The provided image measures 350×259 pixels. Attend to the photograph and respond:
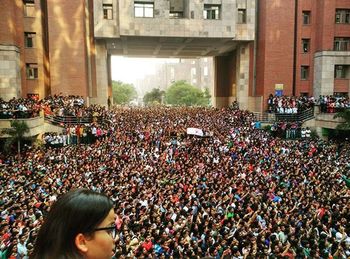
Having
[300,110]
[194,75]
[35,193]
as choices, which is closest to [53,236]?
[35,193]

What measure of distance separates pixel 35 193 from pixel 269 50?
33.3 meters

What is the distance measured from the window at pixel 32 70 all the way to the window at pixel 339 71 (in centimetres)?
3431

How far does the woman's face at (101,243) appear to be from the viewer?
1.67m

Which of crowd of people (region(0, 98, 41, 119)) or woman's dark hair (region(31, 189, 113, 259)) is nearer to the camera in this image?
woman's dark hair (region(31, 189, 113, 259))

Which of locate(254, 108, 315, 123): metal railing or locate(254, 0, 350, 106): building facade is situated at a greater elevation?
locate(254, 0, 350, 106): building facade

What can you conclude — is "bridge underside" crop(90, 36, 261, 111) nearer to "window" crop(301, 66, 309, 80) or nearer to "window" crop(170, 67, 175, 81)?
"window" crop(301, 66, 309, 80)

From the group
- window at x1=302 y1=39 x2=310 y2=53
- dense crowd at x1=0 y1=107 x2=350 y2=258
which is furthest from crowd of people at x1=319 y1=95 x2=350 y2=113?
window at x1=302 y1=39 x2=310 y2=53

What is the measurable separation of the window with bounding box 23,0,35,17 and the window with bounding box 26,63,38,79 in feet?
16.8

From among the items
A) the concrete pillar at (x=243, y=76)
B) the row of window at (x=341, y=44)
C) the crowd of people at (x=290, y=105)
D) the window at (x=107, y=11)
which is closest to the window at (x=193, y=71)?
the concrete pillar at (x=243, y=76)

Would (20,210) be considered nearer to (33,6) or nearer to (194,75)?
(33,6)

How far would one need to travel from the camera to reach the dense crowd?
9703 mm

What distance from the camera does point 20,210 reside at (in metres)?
11.2

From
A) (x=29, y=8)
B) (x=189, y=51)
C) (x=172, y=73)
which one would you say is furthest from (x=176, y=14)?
(x=172, y=73)

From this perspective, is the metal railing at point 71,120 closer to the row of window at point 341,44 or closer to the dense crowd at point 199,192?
the dense crowd at point 199,192
